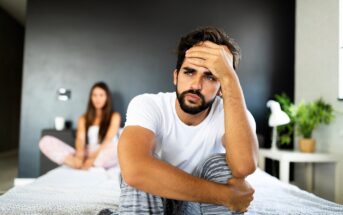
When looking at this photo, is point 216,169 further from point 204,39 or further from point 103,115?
point 103,115

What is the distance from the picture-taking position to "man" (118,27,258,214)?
1140 millimetres

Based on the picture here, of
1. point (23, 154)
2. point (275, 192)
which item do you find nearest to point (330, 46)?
point (275, 192)

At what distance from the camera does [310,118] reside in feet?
10.9

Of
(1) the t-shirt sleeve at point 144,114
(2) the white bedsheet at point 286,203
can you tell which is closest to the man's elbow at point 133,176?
(1) the t-shirt sleeve at point 144,114

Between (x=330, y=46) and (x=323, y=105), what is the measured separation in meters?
0.61

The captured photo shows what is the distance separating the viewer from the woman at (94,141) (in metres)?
3.11

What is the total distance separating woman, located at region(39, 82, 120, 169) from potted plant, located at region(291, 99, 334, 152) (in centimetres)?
189

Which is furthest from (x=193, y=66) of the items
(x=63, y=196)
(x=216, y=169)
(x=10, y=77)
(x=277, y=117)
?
(x=10, y=77)

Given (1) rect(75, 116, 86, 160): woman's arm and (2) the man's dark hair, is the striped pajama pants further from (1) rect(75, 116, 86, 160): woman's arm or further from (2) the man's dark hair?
(1) rect(75, 116, 86, 160): woman's arm

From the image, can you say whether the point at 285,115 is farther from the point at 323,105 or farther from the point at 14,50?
the point at 14,50

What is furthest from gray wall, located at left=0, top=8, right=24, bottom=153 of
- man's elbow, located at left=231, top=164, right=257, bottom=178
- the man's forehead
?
man's elbow, located at left=231, top=164, right=257, bottom=178

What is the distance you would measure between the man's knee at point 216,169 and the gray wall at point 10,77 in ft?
21.4

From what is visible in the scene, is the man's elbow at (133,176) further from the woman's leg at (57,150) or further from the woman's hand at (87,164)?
the woman's leg at (57,150)

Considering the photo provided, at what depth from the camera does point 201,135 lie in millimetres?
1445
